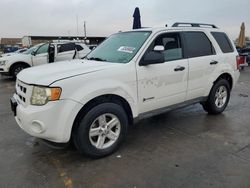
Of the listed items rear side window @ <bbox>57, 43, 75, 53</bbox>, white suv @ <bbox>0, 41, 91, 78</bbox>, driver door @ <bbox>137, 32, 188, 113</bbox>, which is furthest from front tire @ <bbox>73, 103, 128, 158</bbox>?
rear side window @ <bbox>57, 43, 75, 53</bbox>

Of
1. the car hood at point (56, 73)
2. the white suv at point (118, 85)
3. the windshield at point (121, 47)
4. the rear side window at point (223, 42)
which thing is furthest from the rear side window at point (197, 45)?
the car hood at point (56, 73)

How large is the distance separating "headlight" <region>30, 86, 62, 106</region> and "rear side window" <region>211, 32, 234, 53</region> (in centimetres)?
352

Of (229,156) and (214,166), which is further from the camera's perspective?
(229,156)

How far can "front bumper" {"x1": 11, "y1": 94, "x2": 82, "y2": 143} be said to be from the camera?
119 inches

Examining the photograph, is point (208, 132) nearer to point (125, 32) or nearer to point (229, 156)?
point (229, 156)

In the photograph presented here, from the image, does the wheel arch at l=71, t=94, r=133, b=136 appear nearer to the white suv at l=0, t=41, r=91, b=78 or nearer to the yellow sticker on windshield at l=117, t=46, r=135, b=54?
the yellow sticker on windshield at l=117, t=46, r=135, b=54

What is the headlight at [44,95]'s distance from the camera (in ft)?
9.85

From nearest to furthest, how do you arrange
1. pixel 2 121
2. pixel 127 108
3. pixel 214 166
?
pixel 214 166
pixel 127 108
pixel 2 121

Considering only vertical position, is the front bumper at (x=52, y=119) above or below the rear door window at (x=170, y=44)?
below

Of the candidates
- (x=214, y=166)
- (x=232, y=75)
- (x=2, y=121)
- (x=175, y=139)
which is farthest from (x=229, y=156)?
(x=2, y=121)

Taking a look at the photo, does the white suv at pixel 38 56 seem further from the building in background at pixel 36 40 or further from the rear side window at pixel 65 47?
the building in background at pixel 36 40

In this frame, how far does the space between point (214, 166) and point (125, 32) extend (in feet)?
8.90

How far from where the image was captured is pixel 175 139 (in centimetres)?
418

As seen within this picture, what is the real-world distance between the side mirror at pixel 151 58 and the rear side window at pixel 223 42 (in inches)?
76.7
